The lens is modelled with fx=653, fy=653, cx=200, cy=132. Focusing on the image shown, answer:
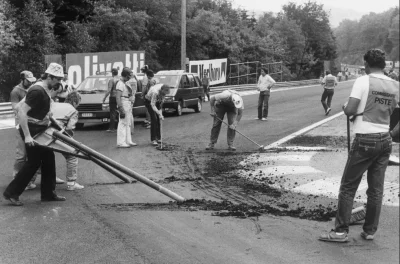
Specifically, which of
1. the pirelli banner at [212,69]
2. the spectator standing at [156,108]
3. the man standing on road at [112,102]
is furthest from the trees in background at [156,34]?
the spectator standing at [156,108]

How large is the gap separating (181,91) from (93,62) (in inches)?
295

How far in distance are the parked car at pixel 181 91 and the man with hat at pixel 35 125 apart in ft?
50.1

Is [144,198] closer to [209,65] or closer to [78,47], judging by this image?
[78,47]

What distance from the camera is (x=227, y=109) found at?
14.4 meters

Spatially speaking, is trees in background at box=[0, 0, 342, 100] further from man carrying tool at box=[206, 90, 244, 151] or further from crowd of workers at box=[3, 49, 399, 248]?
crowd of workers at box=[3, 49, 399, 248]

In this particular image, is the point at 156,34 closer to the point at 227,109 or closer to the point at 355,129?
the point at 227,109

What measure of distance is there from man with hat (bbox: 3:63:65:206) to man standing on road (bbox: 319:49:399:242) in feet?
12.9

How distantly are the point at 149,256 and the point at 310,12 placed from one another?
137ft

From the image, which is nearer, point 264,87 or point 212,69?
point 264,87

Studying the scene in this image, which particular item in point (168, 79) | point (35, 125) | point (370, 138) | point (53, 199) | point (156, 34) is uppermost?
point (370, 138)

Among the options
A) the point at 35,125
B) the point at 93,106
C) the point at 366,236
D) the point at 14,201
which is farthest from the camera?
the point at 93,106

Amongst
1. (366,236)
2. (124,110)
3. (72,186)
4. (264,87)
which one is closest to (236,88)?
(264,87)

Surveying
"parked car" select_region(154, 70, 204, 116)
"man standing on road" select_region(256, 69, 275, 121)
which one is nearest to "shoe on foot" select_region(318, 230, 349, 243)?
"man standing on road" select_region(256, 69, 275, 121)

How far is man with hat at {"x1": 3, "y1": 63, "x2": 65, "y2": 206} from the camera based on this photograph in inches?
330
